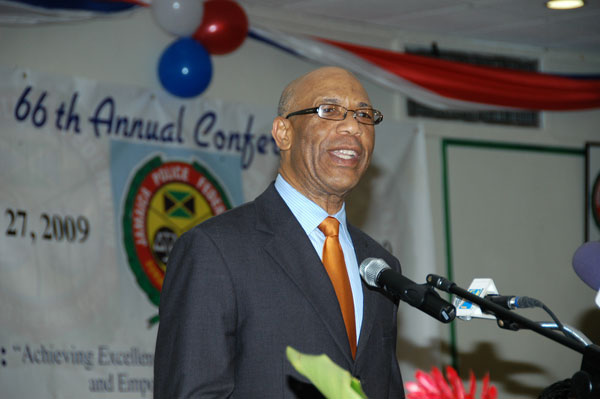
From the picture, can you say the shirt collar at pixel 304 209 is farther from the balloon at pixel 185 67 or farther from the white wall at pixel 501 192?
the white wall at pixel 501 192

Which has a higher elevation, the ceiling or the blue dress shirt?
the ceiling

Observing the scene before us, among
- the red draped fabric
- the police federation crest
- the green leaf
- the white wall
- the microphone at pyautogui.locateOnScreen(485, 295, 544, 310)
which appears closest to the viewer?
the green leaf

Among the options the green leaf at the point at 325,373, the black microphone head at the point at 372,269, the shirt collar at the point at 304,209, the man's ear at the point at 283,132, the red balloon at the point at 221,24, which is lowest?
the black microphone head at the point at 372,269

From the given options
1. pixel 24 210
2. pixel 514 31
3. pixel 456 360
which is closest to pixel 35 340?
pixel 24 210

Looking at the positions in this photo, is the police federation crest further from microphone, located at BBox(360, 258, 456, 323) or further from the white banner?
microphone, located at BBox(360, 258, 456, 323)

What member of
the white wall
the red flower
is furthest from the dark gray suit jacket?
the white wall

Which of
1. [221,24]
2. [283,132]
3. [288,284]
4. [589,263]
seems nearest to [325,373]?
[589,263]

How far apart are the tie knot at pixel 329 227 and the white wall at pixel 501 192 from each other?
9.98ft

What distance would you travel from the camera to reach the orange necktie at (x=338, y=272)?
2.12m

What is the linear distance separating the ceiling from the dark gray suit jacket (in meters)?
3.38

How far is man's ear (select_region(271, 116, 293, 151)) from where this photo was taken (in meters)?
2.34

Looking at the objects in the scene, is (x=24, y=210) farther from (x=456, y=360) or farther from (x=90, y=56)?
(x=456, y=360)

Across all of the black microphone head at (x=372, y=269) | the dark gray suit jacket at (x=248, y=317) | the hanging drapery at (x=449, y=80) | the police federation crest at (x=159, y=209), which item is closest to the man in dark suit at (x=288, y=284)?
the dark gray suit jacket at (x=248, y=317)

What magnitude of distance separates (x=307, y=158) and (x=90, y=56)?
2.80 meters
